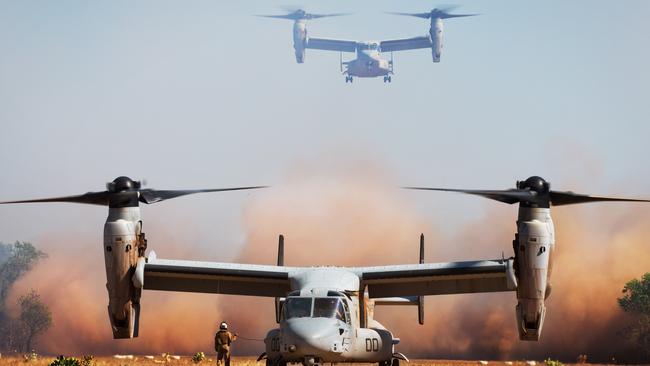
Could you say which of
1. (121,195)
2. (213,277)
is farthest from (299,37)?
(121,195)

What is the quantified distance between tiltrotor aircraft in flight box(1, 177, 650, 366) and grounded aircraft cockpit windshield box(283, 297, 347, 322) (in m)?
0.03

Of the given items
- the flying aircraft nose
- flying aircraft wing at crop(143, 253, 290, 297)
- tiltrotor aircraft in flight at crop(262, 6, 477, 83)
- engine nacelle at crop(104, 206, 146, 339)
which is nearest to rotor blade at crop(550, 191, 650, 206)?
the flying aircraft nose

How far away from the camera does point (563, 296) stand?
192 ft

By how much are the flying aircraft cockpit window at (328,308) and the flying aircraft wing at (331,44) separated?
216 ft

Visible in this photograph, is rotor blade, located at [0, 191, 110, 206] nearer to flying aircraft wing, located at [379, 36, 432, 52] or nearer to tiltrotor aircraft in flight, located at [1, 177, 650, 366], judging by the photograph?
tiltrotor aircraft in flight, located at [1, 177, 650, 366]

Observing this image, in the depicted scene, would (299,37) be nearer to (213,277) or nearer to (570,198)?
(213,277)

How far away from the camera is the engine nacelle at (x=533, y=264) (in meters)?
30.8

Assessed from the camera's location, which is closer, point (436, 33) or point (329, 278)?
point (329, 278)

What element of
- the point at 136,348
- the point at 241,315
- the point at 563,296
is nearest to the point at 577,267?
the point at 563,296

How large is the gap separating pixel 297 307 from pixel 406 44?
69.5 metres

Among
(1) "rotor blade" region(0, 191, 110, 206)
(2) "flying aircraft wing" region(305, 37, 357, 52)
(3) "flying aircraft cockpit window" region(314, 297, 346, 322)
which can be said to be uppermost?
(2) "flying aircraft wing" region(305, 37, 357, 52)

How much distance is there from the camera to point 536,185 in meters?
31.7

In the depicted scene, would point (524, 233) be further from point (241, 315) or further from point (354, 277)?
point (241, 315)

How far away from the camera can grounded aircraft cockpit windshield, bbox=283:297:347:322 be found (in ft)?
97.9
